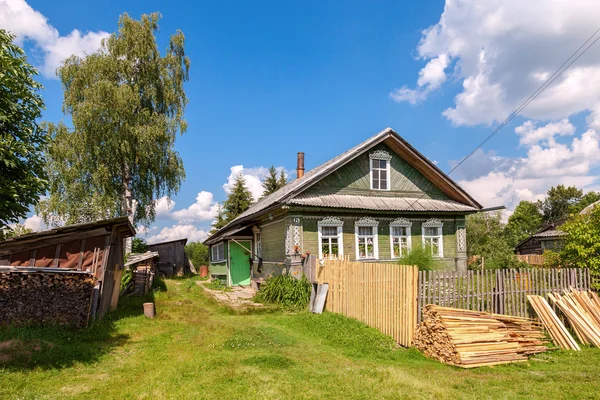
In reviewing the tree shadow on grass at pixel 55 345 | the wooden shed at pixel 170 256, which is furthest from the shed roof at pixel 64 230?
the wooden shed at pixel 170 256

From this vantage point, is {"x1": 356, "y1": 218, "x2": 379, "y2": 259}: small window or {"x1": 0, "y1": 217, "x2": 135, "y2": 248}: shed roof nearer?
{"x1": 0, "y1": 217, "x2": 135, "y2": 248}: shed roof

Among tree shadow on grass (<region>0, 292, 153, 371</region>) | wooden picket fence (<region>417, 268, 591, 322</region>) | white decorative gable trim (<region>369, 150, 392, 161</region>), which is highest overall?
white decorative gable trim (<region>369, 150, 392, 161</region>)

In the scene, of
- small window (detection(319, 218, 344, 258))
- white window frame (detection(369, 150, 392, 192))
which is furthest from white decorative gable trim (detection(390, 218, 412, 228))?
small window (detection(319, 218, 344, 258))

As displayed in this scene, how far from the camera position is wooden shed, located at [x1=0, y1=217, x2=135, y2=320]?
9.64 m

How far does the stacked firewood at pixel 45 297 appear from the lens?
8.62 meters

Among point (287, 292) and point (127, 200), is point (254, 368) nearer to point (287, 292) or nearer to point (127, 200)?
point (287, 292)

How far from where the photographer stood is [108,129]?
2209 cm

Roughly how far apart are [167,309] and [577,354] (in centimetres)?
1145

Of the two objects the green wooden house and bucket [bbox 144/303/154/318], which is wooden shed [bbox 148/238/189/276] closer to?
the green wooden house

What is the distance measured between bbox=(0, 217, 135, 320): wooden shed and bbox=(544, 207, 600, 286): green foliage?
13032mm

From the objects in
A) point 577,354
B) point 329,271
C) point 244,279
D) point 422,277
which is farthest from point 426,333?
point 244,279

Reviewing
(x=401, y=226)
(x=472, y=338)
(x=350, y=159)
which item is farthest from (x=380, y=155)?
(x=472, y=338)

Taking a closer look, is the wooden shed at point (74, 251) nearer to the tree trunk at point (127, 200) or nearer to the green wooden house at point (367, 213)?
the green wooden house at point (367, 213)

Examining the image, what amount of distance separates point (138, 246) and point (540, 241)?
39344mm
